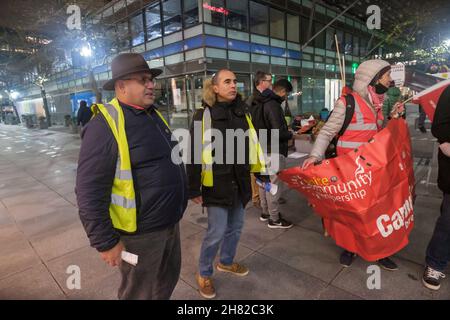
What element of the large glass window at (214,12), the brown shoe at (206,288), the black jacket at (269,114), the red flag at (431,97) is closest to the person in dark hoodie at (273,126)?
the black jacket at (269,114)

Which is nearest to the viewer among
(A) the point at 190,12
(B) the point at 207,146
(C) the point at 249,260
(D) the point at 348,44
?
(B) the point at 207,146

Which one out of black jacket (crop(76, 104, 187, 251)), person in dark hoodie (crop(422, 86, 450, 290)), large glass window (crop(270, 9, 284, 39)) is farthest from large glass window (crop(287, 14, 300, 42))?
black jacket (crop(76, 104, 187, 251))

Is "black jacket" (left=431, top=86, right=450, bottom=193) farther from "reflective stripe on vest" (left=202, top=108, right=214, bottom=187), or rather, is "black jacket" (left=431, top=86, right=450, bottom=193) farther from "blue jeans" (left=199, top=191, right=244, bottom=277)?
"reflective stripe on vest" (left=202, top=108, right=214, bottom=187)

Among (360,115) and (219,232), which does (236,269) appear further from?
(360,115)

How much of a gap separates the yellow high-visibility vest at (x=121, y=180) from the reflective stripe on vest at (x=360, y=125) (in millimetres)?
2091

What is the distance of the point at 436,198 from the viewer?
4.73 metres

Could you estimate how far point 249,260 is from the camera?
130 inches

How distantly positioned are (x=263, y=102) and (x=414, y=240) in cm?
251

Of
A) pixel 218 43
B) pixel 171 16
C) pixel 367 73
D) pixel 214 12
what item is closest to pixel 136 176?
pixel 367 73

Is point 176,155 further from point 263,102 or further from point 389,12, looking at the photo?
point 389,12

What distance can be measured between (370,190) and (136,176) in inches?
75.4

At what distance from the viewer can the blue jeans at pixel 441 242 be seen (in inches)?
99.7

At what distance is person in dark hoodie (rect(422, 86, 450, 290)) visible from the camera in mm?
2420

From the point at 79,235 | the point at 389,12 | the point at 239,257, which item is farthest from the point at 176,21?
the point at 239,257
